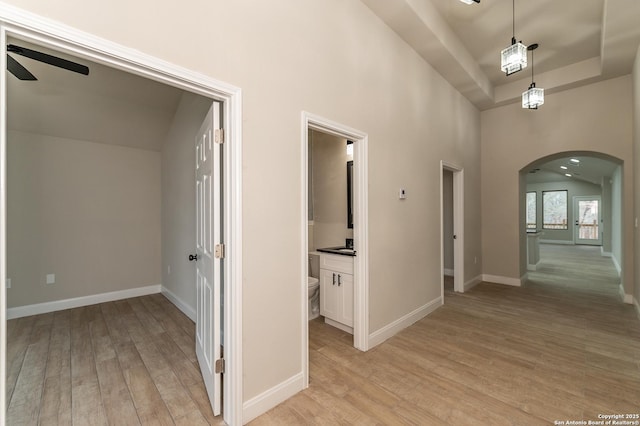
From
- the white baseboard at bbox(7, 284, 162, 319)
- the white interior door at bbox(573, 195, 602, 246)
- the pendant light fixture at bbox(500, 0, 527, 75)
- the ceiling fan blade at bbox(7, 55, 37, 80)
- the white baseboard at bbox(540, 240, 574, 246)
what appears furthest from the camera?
the white baseboard at bbox(540, 240, 574, 246)

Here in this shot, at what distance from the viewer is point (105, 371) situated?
2379mm

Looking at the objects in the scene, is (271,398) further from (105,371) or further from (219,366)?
(105,371)

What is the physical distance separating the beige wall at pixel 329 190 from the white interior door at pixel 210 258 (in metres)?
2.07

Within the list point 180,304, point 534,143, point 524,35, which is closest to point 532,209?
point 534,143

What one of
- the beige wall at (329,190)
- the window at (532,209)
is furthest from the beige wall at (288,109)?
the window at (532,209)

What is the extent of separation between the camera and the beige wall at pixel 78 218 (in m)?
3.68

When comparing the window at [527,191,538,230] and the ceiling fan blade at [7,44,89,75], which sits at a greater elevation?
the ceiling fan blade at [7,44,89,75]

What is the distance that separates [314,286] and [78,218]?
3670 millimetres

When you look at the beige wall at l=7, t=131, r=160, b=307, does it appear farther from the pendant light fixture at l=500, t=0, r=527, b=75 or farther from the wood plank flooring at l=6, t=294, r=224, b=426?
the pendant light fixture at l=500, t=0, r=527, b=75

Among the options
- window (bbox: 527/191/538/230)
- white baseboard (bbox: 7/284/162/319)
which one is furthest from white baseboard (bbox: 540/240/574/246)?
white baseboard (bbox: 7/284/162/319)

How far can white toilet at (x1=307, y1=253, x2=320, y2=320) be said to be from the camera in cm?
343

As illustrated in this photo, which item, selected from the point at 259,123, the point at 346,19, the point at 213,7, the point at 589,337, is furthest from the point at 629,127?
the point at 213,7

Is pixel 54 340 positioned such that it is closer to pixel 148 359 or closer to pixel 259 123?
pixel 148 359

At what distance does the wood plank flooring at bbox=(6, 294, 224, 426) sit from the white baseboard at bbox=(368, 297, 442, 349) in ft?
5.27
